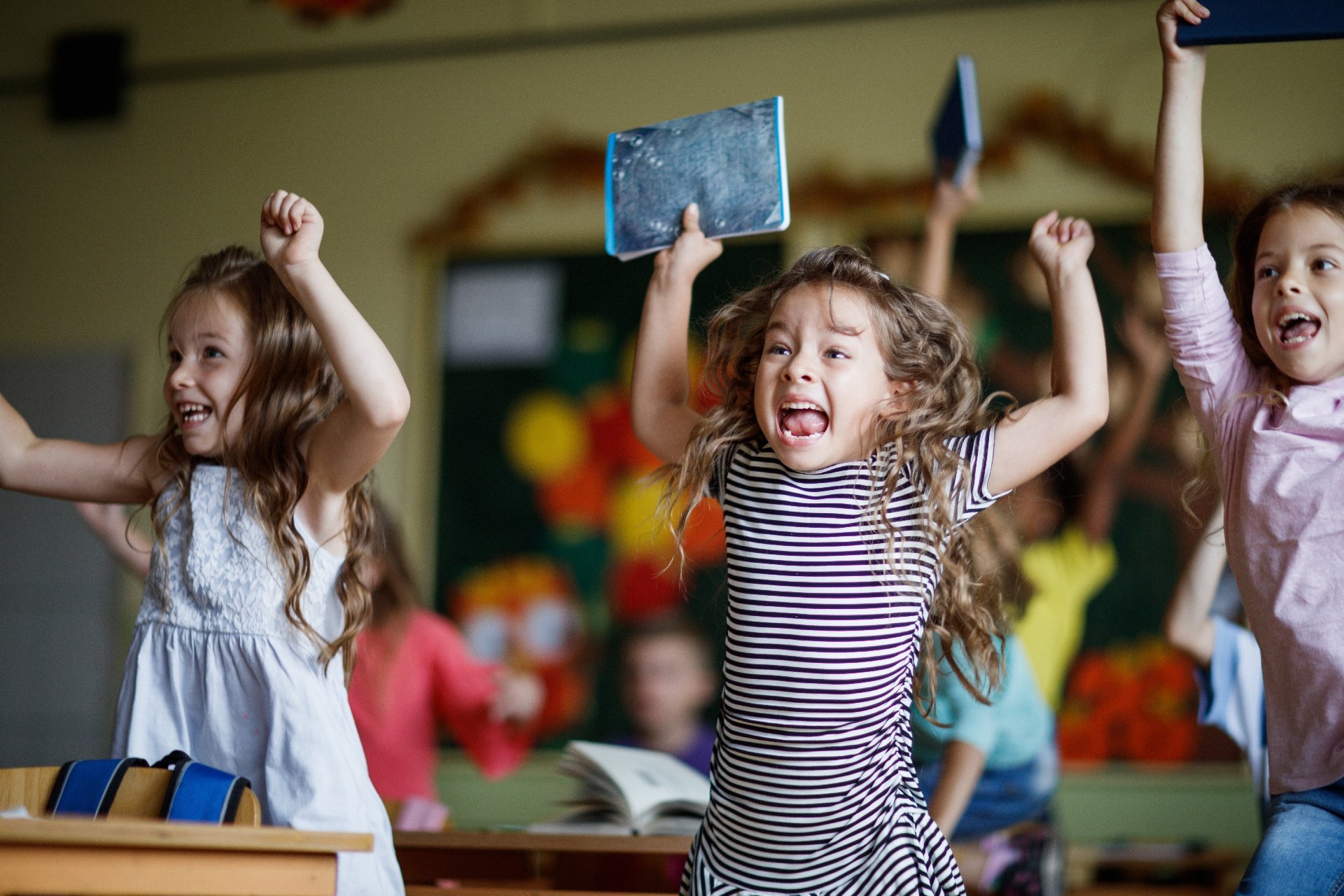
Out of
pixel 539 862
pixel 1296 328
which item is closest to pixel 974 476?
pixel 1296 328

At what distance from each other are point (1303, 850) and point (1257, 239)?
68 centimetres

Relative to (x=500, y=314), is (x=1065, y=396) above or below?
below

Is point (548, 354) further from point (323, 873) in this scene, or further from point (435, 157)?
point (323, 873)

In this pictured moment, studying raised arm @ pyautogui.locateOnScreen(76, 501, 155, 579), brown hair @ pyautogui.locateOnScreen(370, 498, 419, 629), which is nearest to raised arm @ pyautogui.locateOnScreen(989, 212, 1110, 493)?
raised arm @ pyautogui.locateOnScreen(76, 501, 155, 579)

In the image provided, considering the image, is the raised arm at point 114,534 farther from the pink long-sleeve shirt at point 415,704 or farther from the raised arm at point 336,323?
the raised arm at point 336,323

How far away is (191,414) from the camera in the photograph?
59.7 inches

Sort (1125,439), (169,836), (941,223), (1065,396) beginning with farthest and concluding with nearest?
(1125,439) < (941,223) < (1065,396) < (169,836)

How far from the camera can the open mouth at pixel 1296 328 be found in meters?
1.33

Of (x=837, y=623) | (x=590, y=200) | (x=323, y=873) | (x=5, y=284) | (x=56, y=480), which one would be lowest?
(x=323, y=873)

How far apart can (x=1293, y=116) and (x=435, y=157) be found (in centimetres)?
251

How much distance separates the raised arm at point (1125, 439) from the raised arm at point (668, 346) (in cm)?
219

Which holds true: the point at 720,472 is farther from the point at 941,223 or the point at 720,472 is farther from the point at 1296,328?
the point at 941,223

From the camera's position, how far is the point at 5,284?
14.3 ft

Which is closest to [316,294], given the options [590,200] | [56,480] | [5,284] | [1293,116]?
[56,480]
